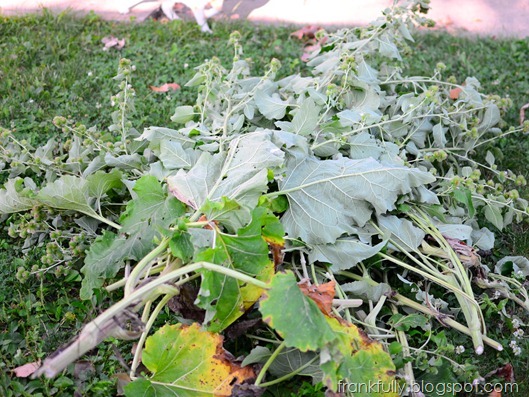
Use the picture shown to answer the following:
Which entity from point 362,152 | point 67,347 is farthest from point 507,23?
point 67,347

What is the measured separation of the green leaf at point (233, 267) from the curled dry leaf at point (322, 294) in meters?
0.15

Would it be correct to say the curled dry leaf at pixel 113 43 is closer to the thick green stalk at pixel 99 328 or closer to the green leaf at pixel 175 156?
the green leaf at pixel 175 156

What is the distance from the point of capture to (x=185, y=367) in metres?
1.88

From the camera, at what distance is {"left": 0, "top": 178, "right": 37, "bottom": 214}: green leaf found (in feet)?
8.09

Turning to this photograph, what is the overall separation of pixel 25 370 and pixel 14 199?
739 millimetres

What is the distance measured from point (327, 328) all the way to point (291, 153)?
2.92 ft

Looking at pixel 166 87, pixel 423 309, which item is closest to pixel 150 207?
pixel 423 309

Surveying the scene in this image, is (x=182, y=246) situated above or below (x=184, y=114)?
below

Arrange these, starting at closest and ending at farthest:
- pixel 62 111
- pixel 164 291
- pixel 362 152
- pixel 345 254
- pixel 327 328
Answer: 1. pixel 327 328
2. pixel 164 291
3. pixel 345 254
4. pixel 362 152
5. pixel 62 111

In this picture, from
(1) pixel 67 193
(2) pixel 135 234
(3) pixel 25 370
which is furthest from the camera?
(1) pixel 67 193

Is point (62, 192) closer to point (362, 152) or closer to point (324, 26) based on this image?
point (362, 152)

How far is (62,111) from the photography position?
3414 millimetres

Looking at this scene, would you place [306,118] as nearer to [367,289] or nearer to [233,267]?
[367,289]

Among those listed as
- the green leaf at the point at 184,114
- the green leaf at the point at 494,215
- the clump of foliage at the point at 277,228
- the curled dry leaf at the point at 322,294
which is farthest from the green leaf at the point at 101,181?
the green leaf at the point at 494,215
